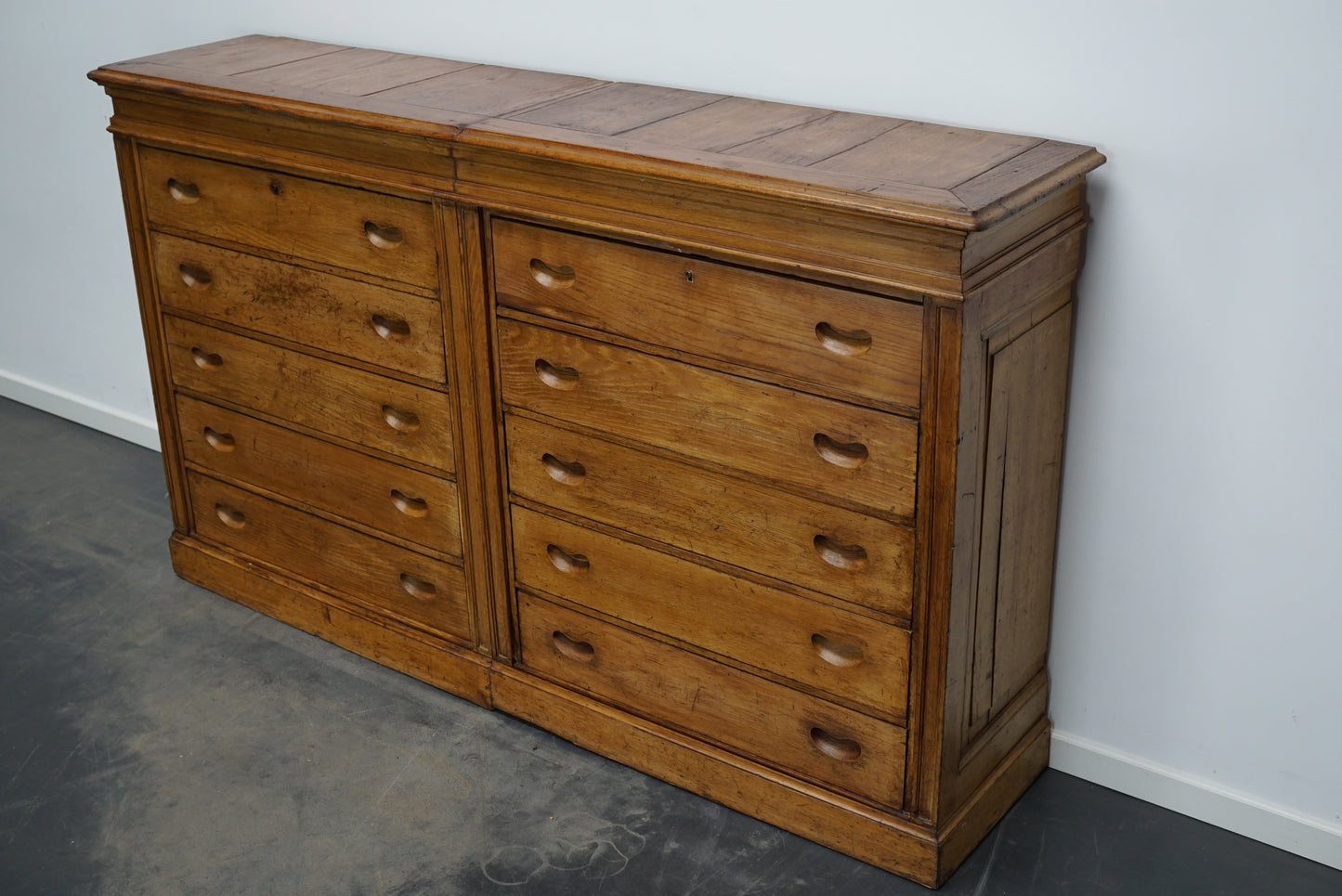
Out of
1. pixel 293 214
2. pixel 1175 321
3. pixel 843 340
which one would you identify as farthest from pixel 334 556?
pixel 1175 321

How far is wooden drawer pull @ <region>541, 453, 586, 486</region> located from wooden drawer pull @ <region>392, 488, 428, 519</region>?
355 mm

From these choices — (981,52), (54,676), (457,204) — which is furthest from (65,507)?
(981,52)

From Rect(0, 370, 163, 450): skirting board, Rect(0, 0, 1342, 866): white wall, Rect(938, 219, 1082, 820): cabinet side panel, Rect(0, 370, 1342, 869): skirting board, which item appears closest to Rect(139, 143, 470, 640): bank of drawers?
Rect(0, 0, 1342, 866): white wall

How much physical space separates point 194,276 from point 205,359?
0.60ft

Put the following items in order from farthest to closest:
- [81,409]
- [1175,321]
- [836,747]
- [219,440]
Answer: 1. [81,409]
2. [219,440]
3. [836,747]
4. [1175,321]

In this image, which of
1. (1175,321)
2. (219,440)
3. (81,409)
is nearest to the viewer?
(1175,321)

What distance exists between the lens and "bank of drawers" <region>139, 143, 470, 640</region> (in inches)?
98.0

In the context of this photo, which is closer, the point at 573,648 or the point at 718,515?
the point at 718,515

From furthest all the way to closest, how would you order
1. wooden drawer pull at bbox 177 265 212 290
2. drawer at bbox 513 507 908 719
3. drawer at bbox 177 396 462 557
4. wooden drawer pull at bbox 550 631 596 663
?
wooden drawer pull at bbox 177 265 212 290, drawer at bbox 177 396 462 557, wooden drawer pull at bbox 550 631 596 663, drawer at bbox 513 507 908 719

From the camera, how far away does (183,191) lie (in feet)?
8.95

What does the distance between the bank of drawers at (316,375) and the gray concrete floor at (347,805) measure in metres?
0.23

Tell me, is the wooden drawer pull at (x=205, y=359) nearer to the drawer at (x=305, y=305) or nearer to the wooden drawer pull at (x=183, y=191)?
the drawer at (x=305, y=305)

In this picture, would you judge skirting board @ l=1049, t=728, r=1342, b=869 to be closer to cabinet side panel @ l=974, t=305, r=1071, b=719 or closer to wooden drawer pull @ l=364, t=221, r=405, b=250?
cabinet side panel @ l=974, t=305, r=1071, b=719

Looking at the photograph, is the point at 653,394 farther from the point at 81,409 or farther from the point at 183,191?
the point at 81,409
